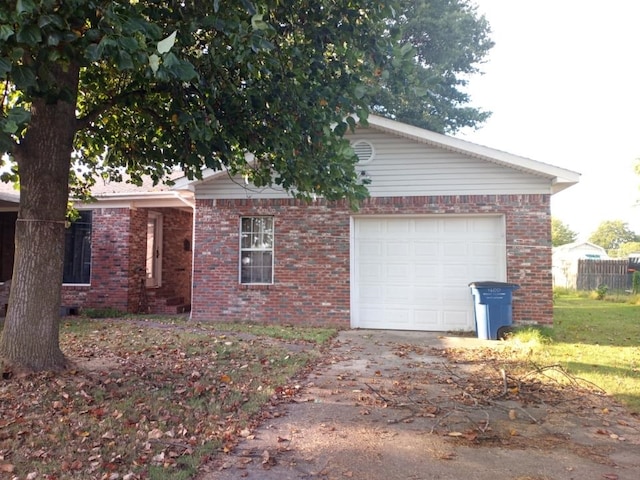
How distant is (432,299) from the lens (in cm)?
1019

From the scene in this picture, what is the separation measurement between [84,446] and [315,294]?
680 cm

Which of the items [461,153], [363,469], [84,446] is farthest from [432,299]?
[84,446]

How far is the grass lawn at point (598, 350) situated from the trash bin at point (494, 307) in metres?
0.41

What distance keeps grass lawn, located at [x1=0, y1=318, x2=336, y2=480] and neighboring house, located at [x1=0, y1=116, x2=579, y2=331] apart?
8.70ft

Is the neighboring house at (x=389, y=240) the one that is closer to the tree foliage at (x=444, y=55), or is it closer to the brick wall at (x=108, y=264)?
the brick wall at (x=108, y=264)

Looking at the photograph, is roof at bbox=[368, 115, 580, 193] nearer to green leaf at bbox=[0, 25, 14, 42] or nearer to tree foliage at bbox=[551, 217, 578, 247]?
green leaf at bbox=[0, 25, 14, 42]

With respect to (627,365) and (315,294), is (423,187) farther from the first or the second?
(627,365)

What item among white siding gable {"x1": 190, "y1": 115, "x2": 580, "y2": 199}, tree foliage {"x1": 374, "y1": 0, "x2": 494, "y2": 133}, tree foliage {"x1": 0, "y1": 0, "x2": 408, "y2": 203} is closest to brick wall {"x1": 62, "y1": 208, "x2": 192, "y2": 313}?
white siding gable {"x1": 190, "y1": 115, "x2": 580, "y2": 199}

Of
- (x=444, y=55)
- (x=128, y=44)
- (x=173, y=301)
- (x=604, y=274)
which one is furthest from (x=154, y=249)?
(x=604, y=274)

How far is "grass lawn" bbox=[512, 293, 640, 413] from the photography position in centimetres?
605

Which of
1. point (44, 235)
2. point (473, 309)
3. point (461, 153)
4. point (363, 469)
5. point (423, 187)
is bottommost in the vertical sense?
point (363, 469)

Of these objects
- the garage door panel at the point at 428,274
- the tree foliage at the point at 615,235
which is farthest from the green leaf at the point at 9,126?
the tree foliage at the point at 615,235

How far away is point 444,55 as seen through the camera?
20625 millimetres

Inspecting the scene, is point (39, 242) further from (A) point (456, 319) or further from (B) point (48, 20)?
(A) point (456, 319)
